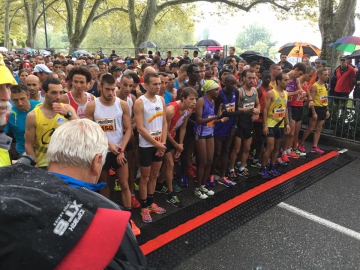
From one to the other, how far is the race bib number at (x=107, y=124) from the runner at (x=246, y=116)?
222 cm

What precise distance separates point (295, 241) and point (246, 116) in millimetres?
2276

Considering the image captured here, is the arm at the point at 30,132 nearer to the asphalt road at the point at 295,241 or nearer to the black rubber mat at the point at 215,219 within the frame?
the black rubber mat at the point at 215,219

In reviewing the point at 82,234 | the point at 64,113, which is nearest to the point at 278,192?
the point at 64,113

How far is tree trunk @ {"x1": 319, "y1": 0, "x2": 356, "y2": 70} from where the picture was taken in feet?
31.9

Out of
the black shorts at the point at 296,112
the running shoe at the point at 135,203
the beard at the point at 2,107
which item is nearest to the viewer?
the beard at the point at 2,107

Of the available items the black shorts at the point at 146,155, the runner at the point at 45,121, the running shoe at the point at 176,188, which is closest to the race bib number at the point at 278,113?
the running shoe at the point at 176,188

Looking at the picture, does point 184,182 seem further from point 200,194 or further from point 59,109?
point 59,109

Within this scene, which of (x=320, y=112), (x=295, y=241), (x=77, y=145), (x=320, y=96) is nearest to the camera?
(x=77, y=145)

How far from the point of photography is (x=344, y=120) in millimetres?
6844

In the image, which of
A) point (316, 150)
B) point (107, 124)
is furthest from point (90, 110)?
point (316, 150)

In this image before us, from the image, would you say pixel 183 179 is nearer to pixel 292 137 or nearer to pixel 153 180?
pixel 153 180

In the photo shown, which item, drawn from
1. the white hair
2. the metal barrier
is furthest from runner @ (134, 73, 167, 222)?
the metal barrier

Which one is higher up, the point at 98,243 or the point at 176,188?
the point at 98,243

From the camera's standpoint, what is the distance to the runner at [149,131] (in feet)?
12.1
